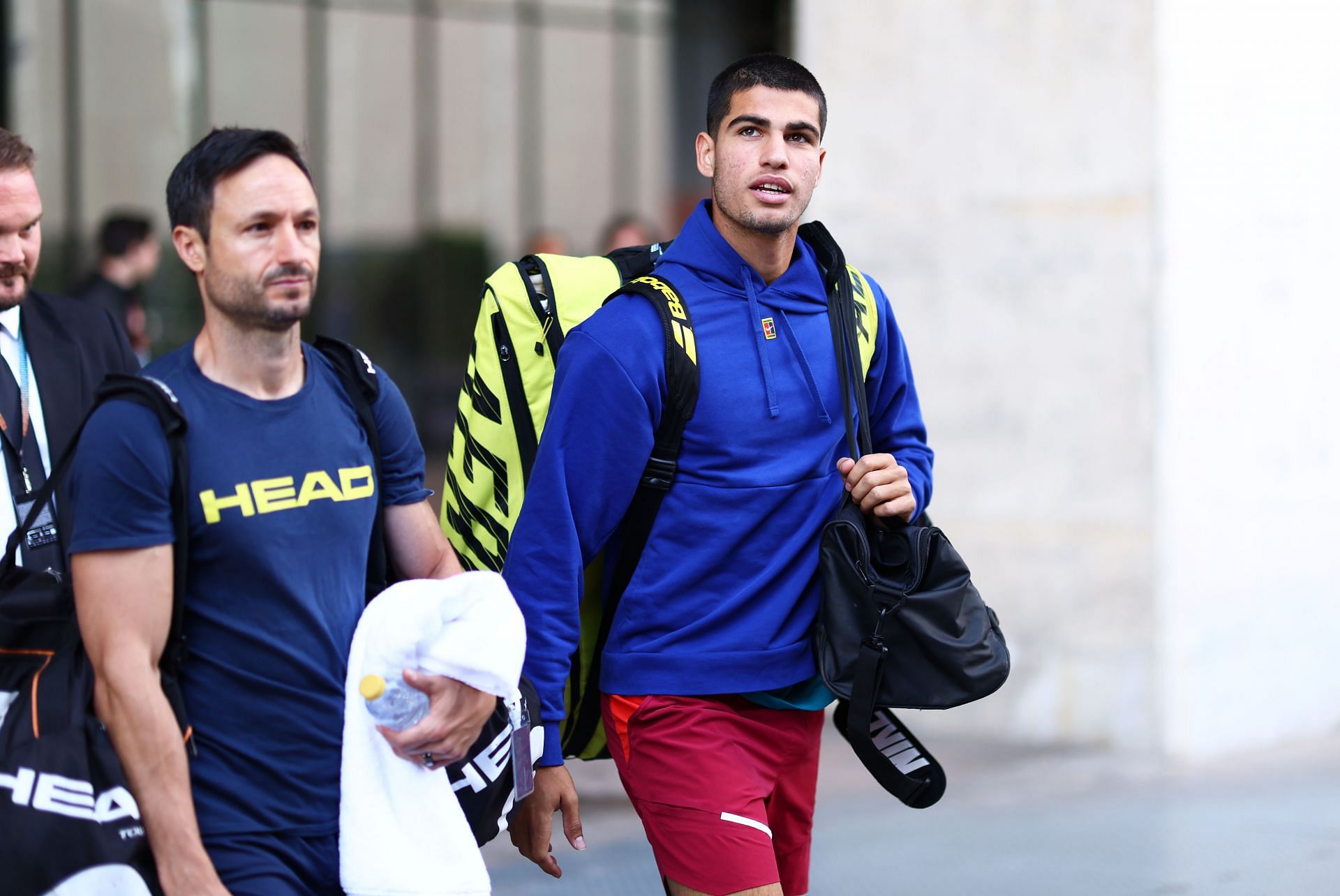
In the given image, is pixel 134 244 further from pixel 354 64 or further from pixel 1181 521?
pixel 354 64

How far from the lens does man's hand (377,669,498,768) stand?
102 inches

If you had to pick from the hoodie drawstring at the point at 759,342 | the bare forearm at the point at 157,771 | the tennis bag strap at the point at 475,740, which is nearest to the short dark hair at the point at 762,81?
the hoodie drawstring at the point at 759,342

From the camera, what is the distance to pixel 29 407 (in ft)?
11.1

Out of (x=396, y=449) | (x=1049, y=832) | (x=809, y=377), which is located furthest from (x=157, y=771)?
(x=1049, y=832)

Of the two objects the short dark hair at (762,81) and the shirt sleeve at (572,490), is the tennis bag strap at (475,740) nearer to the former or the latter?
the shirt sleeve at (572,490)

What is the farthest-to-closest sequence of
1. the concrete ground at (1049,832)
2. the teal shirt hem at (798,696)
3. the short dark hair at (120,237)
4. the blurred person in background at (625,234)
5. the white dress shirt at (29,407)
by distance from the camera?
the blurred person in background at (625,234)
the short dark hair at (120,237)
the concrete ground at (1049,832)
the teal shirt hem at (798,696)
the white dress shirt at (29,407)

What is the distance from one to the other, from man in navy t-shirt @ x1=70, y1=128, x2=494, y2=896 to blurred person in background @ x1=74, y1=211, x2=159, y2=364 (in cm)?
635

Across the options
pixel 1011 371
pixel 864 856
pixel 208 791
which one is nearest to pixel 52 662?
pixel 208 791

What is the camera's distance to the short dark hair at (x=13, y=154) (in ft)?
10.8

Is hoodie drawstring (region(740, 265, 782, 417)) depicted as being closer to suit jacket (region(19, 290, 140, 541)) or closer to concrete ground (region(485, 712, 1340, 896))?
suit jacket (region(19, 290, 140, 541))

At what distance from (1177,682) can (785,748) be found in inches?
147

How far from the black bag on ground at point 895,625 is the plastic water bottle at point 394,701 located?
1005 mm

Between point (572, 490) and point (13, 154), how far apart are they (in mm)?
1316

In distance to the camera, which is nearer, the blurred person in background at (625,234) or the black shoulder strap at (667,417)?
the black shoulder strap at (667,417)
